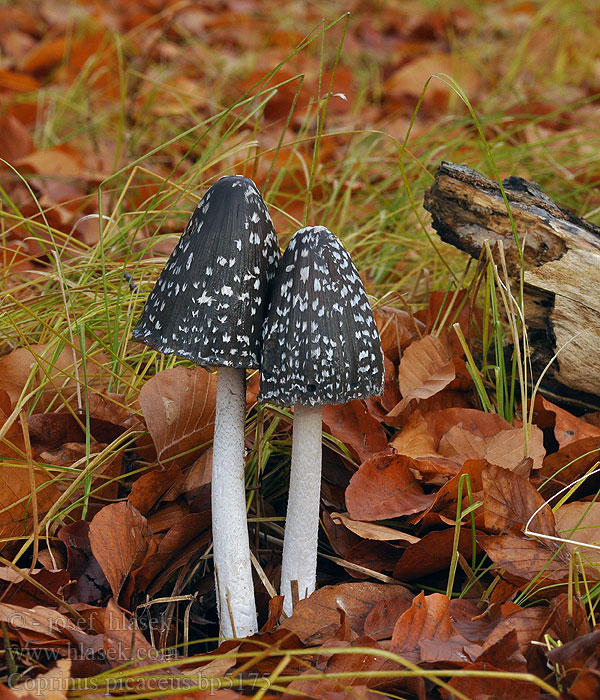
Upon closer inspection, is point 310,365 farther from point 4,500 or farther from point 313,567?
point 4,500

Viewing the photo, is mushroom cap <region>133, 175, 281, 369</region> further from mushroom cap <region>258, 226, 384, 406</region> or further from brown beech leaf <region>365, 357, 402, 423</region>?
A: brown beech leaf <region>365, 357, 402, 423</region>

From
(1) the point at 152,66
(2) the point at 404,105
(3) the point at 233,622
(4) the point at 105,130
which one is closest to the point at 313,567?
(3) the point at 233,622

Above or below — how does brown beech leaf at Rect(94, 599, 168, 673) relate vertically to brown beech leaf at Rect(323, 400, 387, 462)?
below

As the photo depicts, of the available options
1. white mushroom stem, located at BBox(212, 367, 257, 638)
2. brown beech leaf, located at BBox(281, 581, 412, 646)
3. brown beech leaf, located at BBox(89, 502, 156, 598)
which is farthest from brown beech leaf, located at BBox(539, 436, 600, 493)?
brown beech leaf, located at BBox(89, 502, 156, 598)

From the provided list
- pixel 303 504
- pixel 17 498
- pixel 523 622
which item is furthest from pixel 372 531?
pixel 17 498

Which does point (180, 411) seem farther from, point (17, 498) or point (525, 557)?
point (525, 557)

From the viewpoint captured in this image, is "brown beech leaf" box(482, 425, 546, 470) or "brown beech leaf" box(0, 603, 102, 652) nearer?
"brown beech leaf" box(0, 603, 102, 652)

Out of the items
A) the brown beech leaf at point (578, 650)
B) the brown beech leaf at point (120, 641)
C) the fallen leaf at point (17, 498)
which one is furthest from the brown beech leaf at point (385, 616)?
the fallen leaf at point (17, 498)
